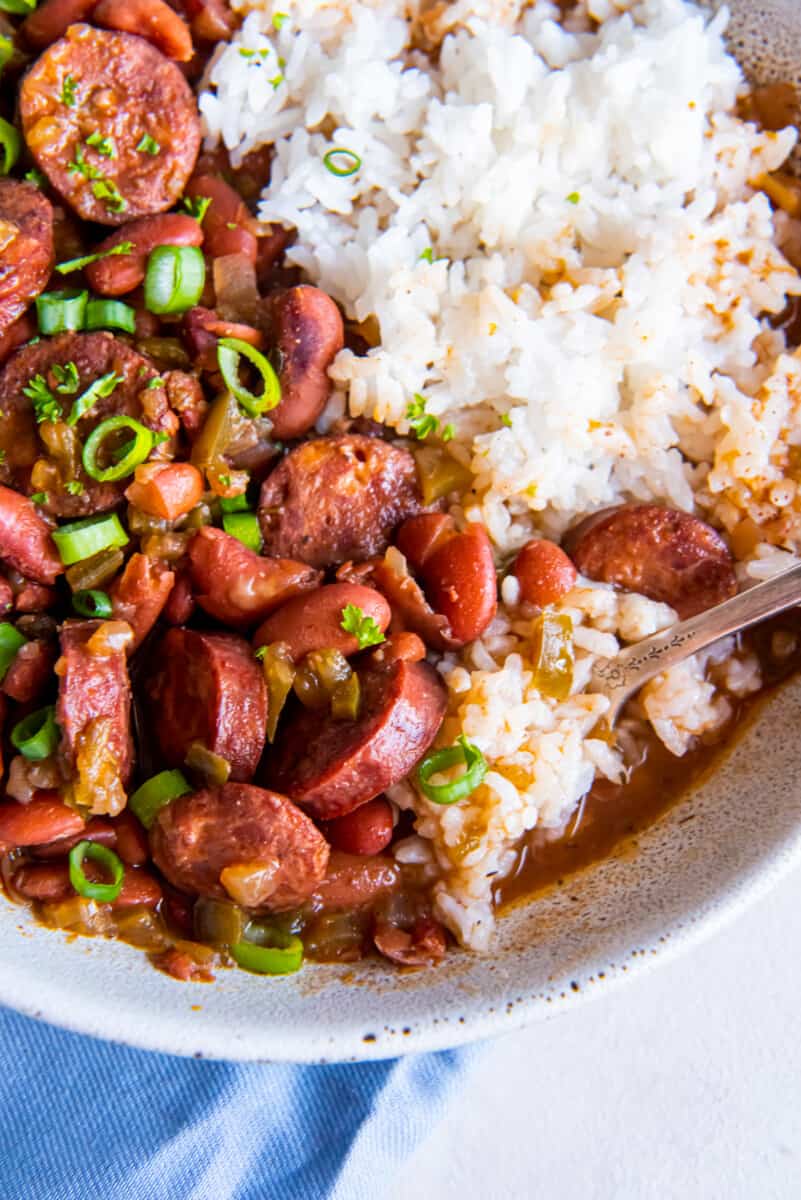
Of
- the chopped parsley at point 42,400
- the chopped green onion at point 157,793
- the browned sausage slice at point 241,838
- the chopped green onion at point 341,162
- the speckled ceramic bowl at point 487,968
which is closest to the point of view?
the speckled ceramic bowl at point 487,968

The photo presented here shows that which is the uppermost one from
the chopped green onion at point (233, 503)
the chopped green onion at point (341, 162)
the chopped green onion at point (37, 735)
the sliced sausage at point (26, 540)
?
the chopped green onion at point (341, 162)

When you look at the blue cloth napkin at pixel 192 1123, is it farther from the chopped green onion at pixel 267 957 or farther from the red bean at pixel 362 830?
the red bean at pixel 362 830

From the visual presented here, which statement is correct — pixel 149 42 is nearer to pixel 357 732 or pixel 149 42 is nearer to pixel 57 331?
pixel 57 331

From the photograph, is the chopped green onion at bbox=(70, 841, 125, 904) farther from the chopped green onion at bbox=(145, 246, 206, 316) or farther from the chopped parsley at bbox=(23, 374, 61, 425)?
the chopped green onion at bbox=(145, 246, 206, 316)

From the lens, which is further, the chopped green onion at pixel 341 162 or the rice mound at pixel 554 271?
the chopped green onion at pixel 341 162

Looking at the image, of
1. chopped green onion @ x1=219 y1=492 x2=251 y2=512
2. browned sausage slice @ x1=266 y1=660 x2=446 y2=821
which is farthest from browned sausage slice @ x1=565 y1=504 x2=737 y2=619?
chopped green onion @ x1=219 y1=492 x2=251 y2=512

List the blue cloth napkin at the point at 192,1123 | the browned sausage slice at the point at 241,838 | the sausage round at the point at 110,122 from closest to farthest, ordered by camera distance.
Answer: the browned sausage slice at the point at 241,838, the blue cloth napkin at the point at 192,1123, the sausage round at the point at 110,122

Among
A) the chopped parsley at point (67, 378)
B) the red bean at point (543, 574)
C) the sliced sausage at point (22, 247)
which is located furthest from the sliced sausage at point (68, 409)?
the red bean at point (543, 574)
